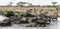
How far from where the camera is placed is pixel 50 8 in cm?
110

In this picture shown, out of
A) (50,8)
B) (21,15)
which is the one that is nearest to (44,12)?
(50,8)

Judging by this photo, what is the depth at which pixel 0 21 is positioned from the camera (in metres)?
1.08

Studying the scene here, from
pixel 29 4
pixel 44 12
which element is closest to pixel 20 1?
pixel 29 4

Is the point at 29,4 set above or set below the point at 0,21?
above

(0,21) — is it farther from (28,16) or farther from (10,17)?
(28,16)

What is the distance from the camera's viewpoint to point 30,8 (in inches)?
43.6

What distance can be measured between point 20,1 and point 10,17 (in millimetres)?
152

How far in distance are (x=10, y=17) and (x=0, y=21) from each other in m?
0.08

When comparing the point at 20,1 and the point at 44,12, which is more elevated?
the point at 20,1

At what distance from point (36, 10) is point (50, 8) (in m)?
0.11

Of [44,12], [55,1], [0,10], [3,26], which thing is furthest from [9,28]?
[55,1]

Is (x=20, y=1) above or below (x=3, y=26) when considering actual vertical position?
above

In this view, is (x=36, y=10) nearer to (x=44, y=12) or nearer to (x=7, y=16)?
Answer: (x=44, y=12)

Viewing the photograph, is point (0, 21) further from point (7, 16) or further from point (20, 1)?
point (20, 1)
